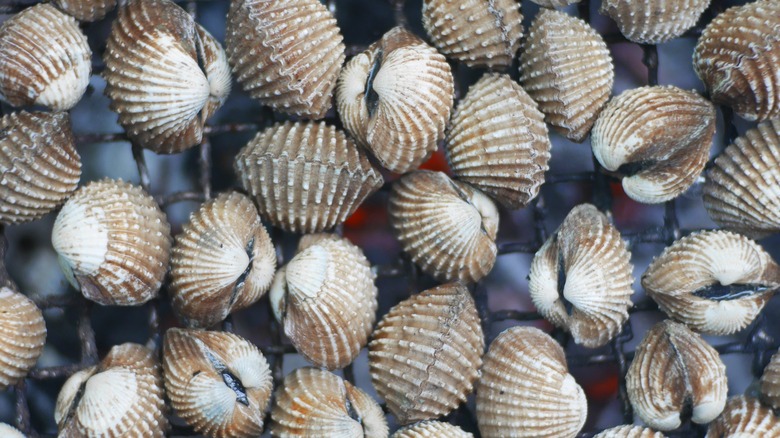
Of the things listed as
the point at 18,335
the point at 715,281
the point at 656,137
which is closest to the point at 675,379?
the point at 715,281

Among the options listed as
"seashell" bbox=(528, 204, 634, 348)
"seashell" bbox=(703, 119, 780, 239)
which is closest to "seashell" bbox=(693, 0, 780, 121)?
"seashell" bbox=(703, 119, 780, 239)

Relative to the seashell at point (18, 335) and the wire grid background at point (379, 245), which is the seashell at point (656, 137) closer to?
the wire grid background at point (379, 245)

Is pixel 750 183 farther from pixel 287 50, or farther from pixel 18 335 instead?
pixel 18 335

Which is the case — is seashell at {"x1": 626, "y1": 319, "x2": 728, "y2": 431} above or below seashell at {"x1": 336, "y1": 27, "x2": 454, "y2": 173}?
below

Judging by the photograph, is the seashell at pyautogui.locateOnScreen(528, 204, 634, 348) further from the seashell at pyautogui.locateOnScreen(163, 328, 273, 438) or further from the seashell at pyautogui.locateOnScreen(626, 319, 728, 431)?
the seashell at pyautogui.locateOnScreen(163, 328, 273, 438)

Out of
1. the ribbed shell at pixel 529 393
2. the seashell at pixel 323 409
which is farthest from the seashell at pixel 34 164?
the ribbed shell at pixel 529 393

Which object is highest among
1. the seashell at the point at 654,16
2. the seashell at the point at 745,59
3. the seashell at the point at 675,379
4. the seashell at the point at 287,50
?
the seashell at the point at 287,50

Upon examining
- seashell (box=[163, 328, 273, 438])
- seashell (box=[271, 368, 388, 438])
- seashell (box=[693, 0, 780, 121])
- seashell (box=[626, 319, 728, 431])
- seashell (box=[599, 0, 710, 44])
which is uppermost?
seashell (box=[599, 0, 710, 44])
